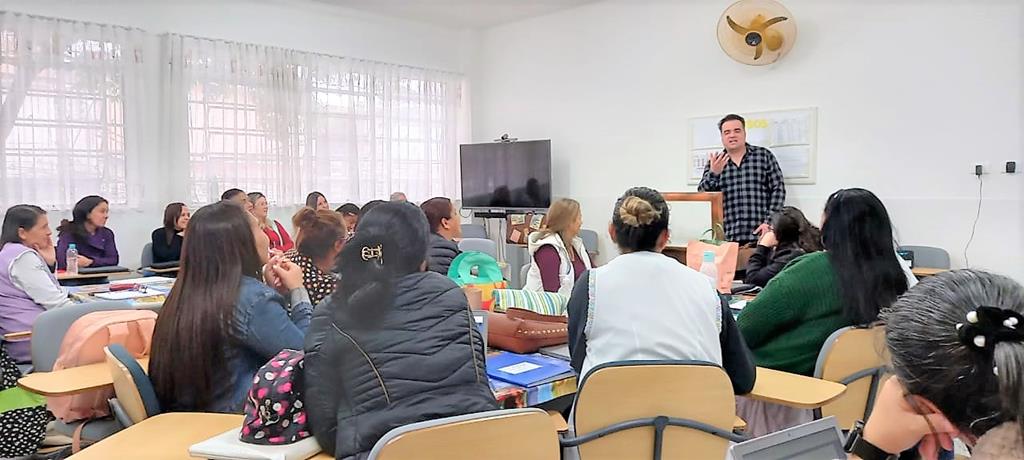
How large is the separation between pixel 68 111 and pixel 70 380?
4.21 meters

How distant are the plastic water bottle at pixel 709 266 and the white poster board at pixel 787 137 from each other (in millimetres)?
2650

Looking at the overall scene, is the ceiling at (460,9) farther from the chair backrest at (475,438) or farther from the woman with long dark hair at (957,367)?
the woman with long dark hair at (957,367)

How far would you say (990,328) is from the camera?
93cm

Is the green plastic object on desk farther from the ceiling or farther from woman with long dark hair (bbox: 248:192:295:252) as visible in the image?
the ceiling

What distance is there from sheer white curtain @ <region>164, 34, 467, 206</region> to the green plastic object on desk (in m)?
4.28

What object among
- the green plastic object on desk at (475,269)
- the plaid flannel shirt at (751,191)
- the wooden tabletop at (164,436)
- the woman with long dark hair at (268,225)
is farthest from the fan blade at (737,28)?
the wooden tabletop at (164,436)

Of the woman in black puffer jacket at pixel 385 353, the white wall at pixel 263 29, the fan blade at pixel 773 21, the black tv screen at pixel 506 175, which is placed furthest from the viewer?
the black tv screen at pixel 506 175

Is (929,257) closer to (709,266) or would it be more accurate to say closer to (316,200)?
(709,266)

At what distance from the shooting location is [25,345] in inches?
139

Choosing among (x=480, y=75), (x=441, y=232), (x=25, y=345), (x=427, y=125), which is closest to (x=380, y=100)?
(x=427, y=125)

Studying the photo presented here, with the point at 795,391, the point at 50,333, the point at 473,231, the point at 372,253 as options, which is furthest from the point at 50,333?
the point at 473,231

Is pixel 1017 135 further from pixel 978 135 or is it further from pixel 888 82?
pixel 888 82

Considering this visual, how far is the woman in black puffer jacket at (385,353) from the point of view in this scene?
1.61m

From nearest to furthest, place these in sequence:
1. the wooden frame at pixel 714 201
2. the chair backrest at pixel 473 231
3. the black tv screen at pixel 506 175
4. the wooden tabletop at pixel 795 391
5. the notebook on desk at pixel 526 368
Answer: the wooden tabletop at pixel 795 391
the notebook on desk at pixel 526 368
the wooden frame at pixel 714 201
the black tv screen at pixel 506 175
the chair backrest at pixel 473 231
